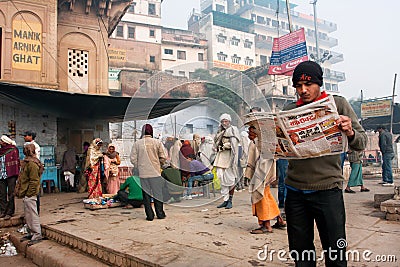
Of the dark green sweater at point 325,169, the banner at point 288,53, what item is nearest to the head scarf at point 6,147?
the dark green sweater at point 325,169

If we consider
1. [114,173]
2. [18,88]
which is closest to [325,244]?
[114,173]

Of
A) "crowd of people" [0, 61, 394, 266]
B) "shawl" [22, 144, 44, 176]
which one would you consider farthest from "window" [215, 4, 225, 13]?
"shawl" [22, 144, 44, 176]

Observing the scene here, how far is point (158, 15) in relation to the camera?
37500 millimetres

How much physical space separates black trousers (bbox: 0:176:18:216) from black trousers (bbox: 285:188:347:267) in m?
4.96

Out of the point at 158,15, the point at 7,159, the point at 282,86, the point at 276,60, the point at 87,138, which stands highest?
the point at 158,15

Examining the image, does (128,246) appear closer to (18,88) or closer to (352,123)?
(352,123)

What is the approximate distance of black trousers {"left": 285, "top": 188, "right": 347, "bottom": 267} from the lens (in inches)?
68.6

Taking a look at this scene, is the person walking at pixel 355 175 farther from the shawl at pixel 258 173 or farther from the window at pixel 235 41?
the window at pixel 235 41

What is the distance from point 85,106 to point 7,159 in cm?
350

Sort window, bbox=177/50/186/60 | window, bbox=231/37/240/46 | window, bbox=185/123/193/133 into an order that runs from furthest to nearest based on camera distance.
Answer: window, bbox=231/37/240/46, window, bbox=177/50/186/60, window, bbox=185/123/193/133

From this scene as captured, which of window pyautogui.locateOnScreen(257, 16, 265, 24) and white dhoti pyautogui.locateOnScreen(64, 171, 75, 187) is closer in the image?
white dhoti pyautogui.locateOnScreen(64, 171, 75, 187)

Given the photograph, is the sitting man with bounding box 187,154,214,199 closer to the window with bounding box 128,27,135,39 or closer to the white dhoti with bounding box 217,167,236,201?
the white dhoti with bounding box 217,167,236,201

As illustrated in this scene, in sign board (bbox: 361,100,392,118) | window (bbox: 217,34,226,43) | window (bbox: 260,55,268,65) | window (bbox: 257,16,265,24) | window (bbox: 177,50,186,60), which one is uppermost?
window (bbox: 257,16,265,24)

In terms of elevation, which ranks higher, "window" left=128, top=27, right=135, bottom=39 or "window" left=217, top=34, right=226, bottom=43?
"window" left=217, top=34, right=226, bottom=43
